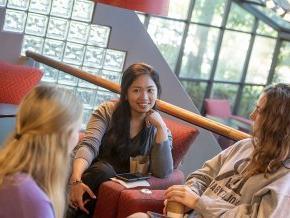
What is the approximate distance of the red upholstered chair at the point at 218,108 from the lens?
826cm

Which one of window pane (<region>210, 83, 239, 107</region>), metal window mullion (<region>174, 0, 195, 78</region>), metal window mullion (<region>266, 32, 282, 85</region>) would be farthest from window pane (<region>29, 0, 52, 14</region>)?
metal window mullion (<region>266, 32, 282, 85</region>)

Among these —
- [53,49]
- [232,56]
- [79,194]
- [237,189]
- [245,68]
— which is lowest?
[79,194]

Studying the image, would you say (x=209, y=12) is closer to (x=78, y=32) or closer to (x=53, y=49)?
(x=78, y=32)

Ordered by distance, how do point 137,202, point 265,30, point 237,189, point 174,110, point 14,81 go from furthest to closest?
point 265,30
point 14,81
point 174,110
point 137,202
point 237,189

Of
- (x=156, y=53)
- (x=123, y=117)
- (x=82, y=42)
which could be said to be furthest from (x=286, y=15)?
(x=123, y=117)

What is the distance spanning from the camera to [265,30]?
9.29 metres

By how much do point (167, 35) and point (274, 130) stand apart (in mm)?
5851

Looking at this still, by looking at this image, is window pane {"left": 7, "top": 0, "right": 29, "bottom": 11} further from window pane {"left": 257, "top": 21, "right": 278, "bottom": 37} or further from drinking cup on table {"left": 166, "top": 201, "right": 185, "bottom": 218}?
window pane {"left": 257, "top": 21, "right": 278, "bottom": 37}

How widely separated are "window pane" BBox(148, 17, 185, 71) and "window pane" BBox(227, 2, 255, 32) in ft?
3.91

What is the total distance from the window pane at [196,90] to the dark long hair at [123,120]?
5586 millimetres

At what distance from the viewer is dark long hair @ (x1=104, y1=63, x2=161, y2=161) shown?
2.68 metres

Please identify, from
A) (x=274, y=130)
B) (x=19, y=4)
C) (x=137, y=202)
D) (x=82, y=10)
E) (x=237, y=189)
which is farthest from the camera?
(x=82, y=10)

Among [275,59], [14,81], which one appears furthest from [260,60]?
[14,81]

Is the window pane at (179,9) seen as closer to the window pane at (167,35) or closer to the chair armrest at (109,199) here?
the window pane at (167,35)
